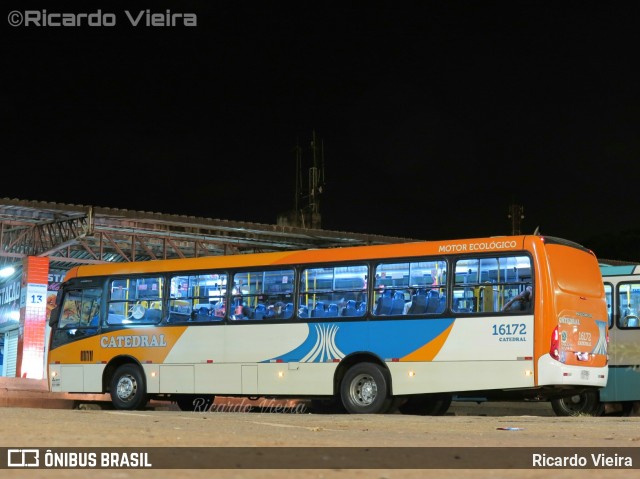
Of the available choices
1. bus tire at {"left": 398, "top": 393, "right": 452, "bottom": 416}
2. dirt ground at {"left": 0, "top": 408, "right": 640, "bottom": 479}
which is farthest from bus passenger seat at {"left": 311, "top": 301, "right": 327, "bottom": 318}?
dirt ground at {"left": 0, "top": 408, "right": 640, "bottom": 479}

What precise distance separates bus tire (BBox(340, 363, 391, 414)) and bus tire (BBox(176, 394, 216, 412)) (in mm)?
3402

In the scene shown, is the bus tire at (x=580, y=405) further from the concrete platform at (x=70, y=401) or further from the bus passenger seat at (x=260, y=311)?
the concrete platform at (x=70, y=401)

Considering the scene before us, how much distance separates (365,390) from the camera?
17438 millimetres

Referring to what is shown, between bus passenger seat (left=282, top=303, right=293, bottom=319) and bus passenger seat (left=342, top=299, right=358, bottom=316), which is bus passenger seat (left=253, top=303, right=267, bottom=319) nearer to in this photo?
bus passenger seat (left=282, top=303, right=293, bottom=319)

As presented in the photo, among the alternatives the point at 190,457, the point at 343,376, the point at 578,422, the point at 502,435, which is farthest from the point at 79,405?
the point at 190,457

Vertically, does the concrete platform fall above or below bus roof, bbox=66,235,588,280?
below

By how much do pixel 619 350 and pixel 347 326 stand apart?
4942mm

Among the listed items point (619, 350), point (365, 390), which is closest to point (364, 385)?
point (365, 390)

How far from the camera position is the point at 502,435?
1109 cm

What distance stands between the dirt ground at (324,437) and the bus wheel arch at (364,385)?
2.93m

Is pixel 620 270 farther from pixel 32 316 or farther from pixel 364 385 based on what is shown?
pixel 32 316

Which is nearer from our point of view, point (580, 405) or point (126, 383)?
point (580, 405)

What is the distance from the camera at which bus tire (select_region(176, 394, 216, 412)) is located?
65.3 feet

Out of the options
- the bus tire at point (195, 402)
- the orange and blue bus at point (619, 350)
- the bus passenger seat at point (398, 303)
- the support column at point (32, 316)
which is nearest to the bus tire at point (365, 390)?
the bus passenger seat at point (398, 303)
